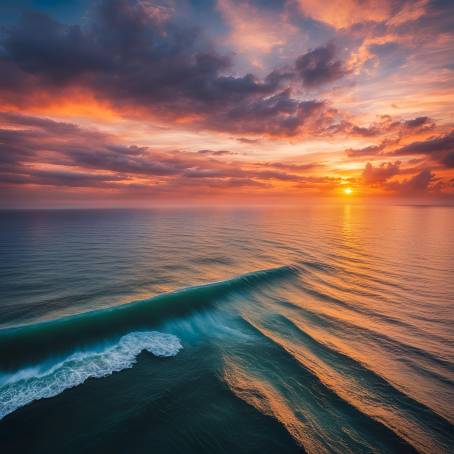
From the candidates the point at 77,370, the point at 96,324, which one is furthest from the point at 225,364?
the point at 96,324

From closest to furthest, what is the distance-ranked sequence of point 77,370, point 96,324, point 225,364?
point 77,370 → point 225,364 → point 96,324

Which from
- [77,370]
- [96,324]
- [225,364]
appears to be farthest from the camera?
[96,324]

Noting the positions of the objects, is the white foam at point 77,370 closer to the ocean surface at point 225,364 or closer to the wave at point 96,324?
the ocean surface at point 225,364

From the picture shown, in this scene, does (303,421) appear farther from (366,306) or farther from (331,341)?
(366,306)

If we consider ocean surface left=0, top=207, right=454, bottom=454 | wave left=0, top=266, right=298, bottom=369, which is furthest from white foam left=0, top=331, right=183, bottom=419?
wave left=0, top=266, right=298, bottom=369

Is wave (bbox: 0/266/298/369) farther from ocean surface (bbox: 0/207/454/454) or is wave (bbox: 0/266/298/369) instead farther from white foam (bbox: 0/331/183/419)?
white foam (bbox: 0/331/183/419)

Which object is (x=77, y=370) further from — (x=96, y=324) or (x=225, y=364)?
(x=225, y=364)

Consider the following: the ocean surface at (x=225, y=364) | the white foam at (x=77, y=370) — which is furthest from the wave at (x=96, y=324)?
the white foam at (x=77, y=370)
